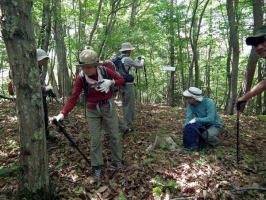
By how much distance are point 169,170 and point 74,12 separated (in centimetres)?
815

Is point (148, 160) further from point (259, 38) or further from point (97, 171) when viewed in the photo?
point (259, 38)

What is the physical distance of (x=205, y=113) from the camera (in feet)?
19.0

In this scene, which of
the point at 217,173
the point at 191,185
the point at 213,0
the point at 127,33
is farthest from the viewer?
the point at 213,0

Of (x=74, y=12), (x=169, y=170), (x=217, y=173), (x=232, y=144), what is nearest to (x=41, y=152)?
(x=169, y=170)

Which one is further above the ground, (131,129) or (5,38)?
(5,38)

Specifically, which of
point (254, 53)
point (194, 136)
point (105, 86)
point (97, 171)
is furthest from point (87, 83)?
point (254, 53)

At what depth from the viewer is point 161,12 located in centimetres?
1282

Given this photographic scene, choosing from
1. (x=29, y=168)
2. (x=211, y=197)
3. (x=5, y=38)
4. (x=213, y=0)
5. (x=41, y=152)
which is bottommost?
(x=211, y=197)

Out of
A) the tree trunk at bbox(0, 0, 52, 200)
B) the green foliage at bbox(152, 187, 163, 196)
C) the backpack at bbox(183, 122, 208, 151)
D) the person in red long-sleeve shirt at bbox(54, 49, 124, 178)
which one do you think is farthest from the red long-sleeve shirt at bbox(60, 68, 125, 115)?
the backpack at bbox(183, 122, 208, 151)

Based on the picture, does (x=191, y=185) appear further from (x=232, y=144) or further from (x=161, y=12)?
(x=161, y=12)

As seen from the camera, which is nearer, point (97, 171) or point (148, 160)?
point (97, 171)

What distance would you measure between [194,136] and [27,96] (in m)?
3.84

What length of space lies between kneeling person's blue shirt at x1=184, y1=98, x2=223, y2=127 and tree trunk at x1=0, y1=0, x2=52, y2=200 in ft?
12.1

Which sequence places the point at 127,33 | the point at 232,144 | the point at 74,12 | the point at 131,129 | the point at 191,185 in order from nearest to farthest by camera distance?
the point at 191,185 → the point at 232,144 → the point at 131,129 → the point at 74,12 → the point at 127,33
